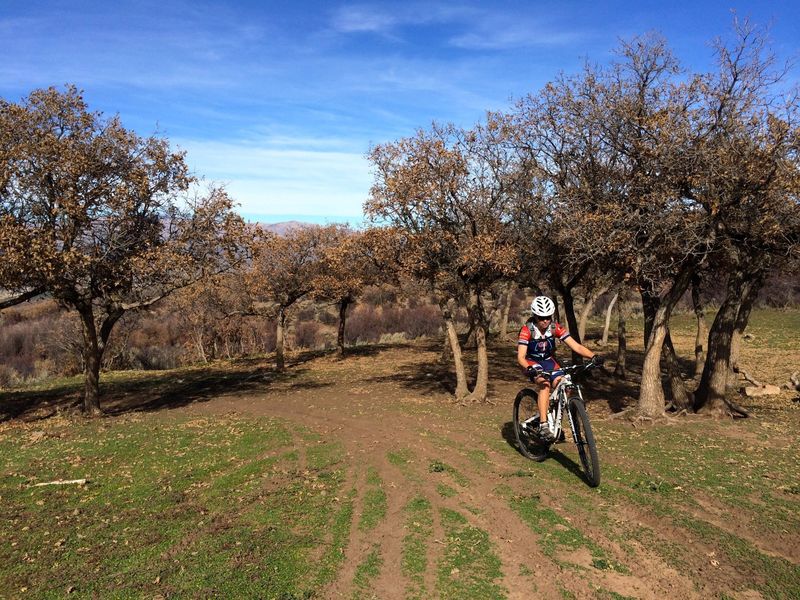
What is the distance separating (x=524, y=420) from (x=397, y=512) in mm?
2983

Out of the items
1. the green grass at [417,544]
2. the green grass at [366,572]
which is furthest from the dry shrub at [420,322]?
the green grass at [366,572]

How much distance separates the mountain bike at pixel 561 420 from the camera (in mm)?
7062

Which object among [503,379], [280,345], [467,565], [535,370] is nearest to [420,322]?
[280,345]

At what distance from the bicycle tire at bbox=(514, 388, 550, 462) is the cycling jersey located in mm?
762

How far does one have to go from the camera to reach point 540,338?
788 cm

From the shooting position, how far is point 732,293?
12.6m

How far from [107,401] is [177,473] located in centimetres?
1101

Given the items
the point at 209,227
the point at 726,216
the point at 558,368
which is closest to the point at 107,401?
the point at 209,227

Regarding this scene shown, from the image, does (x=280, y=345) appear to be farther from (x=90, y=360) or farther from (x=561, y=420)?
(x=561, y=420)

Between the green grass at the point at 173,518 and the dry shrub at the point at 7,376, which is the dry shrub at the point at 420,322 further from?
the green grass at the point at 173,518

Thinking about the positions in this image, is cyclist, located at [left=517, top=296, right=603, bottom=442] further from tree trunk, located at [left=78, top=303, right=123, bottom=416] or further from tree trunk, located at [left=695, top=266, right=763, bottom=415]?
tree trunk, located at [left=78, top=303, right=123, bottom=416]

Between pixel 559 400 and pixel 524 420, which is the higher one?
pixel 559 400

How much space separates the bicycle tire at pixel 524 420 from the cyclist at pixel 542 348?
0.44 metres

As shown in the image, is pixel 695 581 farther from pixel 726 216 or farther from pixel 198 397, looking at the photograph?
pixel 198 397
